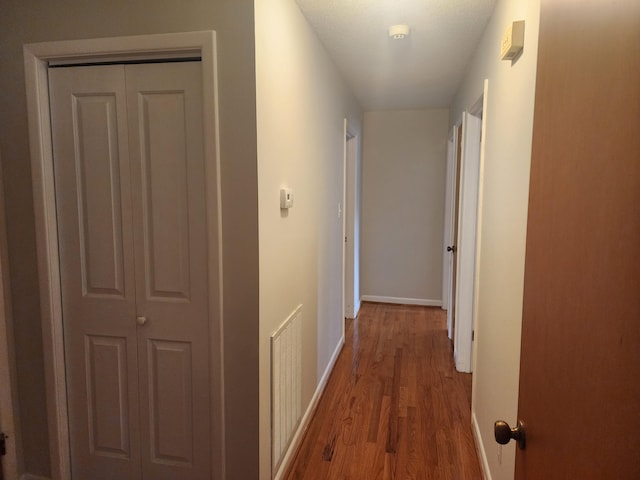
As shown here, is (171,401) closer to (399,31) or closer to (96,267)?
(96,267)

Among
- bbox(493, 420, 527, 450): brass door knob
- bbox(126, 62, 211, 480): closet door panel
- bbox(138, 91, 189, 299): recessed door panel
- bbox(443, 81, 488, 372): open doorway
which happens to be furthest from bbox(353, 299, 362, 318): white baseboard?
bbox(493, 420, 527, 450): brass door knob

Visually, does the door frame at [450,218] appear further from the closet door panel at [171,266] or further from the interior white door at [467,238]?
the closet door panel at [171,266]

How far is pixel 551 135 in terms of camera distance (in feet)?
2.60

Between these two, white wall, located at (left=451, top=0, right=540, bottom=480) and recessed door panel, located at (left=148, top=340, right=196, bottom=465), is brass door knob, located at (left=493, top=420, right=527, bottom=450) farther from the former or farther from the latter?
recessed door panel, located at (left=148, top=340, right=196, bottom=465)

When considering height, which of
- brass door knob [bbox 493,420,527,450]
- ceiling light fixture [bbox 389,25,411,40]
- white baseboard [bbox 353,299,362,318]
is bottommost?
white baseboard [bbox 353,299,362,318]

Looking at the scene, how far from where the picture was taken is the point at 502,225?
176 centimetres

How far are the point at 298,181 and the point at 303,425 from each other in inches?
55.6

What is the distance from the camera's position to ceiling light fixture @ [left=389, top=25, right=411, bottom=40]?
226 cm

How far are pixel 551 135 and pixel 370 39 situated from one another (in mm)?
1986

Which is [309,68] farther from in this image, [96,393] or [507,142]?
[96,393]

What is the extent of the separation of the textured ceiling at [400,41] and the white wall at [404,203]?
0.99m

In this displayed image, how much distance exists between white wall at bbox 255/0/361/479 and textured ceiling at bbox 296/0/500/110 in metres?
0.13

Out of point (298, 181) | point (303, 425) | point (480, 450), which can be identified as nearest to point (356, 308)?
point (303, 425)

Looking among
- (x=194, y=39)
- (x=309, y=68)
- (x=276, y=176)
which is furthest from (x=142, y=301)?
(x=309, y=68)
